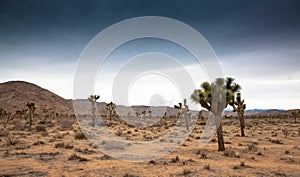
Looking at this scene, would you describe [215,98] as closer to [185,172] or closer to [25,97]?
[185,172]

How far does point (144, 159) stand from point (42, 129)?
2018cm

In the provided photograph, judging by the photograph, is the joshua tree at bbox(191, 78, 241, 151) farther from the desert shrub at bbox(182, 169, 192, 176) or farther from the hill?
the hill

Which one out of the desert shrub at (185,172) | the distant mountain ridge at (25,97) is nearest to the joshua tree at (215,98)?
the desert shrub at (185,172)

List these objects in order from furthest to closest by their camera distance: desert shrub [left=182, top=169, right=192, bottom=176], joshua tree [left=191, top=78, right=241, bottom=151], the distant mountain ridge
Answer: the distant mountain ridge → joshua tree [left=191, top=78, right=241, bottom=151] → desert shrub [left=182, top=169, right=192, bottom=176]

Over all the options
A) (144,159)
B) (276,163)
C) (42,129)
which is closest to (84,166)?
(144,159)

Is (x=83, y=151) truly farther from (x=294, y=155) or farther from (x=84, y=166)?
(x=294, y=155)

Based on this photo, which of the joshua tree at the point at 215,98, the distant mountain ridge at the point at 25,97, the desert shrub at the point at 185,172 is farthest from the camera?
the distant mountain ridge at the point at 25,97

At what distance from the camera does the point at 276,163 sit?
12539 mm

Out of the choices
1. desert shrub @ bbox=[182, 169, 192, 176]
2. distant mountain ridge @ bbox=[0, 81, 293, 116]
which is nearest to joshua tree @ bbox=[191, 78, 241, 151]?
desert shrub @ bbox=[182, 169, 192, 176]

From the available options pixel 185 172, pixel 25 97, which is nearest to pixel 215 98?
pixel 185 172

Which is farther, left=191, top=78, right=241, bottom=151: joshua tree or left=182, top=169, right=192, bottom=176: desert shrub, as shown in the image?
left=191, top=78, right=241, bottom=151: joshua tree

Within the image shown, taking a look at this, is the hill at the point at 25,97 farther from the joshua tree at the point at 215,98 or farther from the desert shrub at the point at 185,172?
the desert shrub at the point at 185,172

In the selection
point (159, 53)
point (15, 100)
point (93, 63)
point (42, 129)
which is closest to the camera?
point (93, 63)

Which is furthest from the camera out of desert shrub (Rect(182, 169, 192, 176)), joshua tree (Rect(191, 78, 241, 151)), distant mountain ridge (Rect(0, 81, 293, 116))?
distant mountain ridge (Rect(0, 81, 293, 116))
